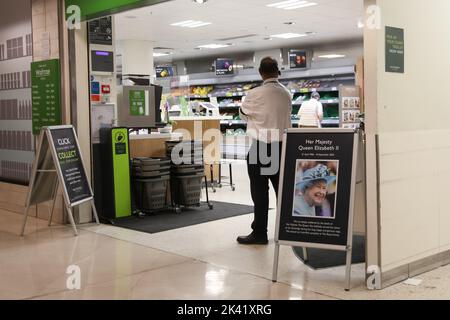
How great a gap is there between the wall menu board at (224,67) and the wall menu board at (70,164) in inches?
413

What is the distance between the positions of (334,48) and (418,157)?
10972mm

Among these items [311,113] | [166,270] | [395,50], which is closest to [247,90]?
[311,113]

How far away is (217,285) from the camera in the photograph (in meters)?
3.80

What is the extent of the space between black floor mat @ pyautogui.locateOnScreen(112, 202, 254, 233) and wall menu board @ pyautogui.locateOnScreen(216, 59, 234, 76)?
9211mm

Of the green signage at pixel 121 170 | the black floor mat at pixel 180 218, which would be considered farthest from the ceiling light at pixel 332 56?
the green signage at pixel 121 170

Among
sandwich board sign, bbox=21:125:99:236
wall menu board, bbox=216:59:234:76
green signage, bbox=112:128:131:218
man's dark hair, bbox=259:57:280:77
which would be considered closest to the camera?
man's dark hair, bbox=259:57:280:77

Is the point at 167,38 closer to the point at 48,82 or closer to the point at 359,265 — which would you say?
the point at 48,82

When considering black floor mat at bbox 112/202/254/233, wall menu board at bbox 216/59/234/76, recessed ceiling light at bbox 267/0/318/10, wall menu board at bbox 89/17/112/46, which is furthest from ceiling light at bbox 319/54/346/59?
wall menu board at bbox 89/17/112/46

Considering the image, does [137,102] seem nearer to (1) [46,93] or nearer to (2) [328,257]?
(1) [46,93]

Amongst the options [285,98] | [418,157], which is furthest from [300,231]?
[285,98]

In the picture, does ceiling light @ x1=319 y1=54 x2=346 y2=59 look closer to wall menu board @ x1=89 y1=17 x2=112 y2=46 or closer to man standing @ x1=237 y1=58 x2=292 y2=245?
wall menu board @ x1=89 y1=17 x2=112 y2=46

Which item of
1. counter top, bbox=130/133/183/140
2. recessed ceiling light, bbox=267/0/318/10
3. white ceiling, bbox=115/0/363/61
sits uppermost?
white ceiling, bbox=115/0/363/61

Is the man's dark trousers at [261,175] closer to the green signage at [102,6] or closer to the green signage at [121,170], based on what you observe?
the green signage at [102,6]

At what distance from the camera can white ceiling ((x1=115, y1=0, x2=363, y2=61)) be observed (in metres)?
9.44
